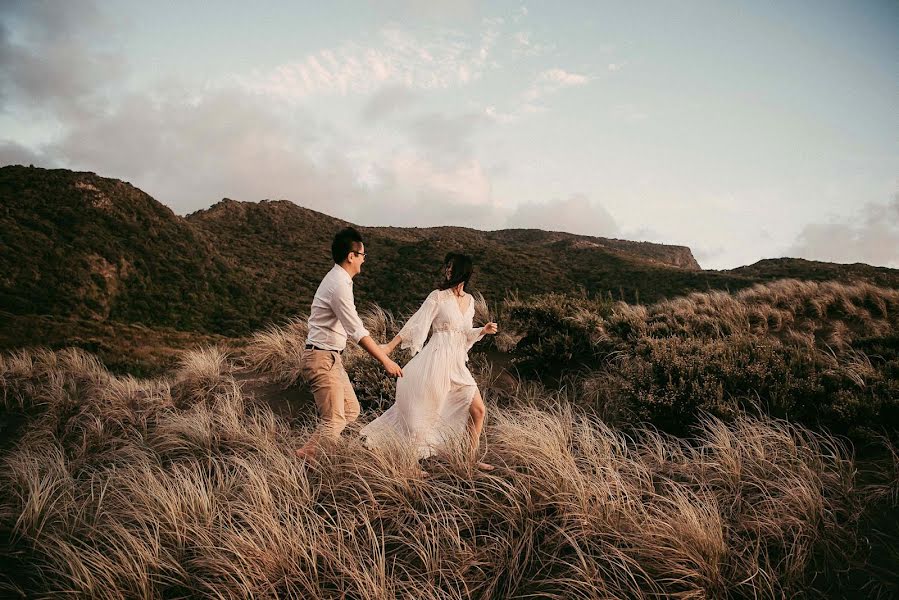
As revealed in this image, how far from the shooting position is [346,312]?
13.5 feet

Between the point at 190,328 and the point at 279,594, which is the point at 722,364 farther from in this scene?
the point at 190,328

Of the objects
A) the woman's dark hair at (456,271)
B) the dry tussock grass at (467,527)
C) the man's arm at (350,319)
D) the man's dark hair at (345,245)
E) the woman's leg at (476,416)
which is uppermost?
the man's dark hair at (345,245)

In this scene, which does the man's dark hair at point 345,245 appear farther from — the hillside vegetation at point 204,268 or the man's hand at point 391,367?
the hillside vegetation at point 204,268

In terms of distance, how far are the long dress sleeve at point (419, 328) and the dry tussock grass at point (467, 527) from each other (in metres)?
1.02

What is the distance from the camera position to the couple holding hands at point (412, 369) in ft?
13.9

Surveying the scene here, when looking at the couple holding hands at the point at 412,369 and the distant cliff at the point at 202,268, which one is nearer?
the couple holding hands at the point at 412,369

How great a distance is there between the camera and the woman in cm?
430

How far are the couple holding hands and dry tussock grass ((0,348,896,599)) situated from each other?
0.35 meters

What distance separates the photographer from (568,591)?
2436 mm

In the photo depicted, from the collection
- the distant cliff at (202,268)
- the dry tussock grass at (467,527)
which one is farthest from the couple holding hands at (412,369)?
the distant cliff at (202,268)

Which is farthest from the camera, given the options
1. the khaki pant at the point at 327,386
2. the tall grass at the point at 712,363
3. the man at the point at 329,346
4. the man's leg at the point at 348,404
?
the tall grass at the point at 712,363

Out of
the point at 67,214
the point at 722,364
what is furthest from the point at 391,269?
the point at 722,364

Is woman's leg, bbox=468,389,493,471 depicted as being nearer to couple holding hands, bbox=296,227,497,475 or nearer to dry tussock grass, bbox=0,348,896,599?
couple holding hands, bbox=296,227,497,475

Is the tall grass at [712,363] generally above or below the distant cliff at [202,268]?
below
